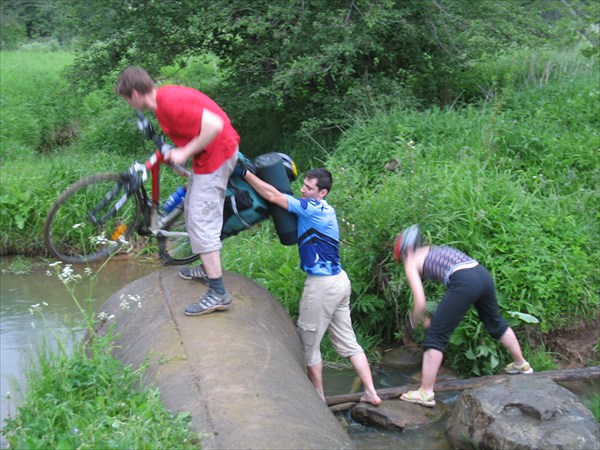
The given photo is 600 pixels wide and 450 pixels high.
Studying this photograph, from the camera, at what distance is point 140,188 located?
6.34 m

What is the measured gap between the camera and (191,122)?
16.9ft

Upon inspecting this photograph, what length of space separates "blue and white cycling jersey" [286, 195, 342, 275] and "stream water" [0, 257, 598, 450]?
1.31 meters

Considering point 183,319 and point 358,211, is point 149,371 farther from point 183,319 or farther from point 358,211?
point 358,211

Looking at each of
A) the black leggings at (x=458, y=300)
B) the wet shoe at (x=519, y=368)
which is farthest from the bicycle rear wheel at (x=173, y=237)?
the wet shoe at (x=519, y=368)

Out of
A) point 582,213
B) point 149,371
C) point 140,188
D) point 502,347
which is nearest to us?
point 149,371

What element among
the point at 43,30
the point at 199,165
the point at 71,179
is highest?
the point at 199,165

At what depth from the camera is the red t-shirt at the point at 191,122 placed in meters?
5.12

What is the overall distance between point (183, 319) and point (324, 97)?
741 centimetres

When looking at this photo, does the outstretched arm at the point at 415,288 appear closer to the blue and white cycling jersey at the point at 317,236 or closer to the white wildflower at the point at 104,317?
the blue and white cycling jersey at the point at 317,236

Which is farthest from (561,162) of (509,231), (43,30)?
(43,30)

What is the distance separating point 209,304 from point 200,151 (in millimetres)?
1021

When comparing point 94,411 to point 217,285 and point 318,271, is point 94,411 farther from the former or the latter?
point 318,271

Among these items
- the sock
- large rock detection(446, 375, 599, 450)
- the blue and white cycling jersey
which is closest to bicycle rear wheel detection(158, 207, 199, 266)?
the blue and white cycling jersey

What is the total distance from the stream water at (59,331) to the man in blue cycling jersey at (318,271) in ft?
1.92
